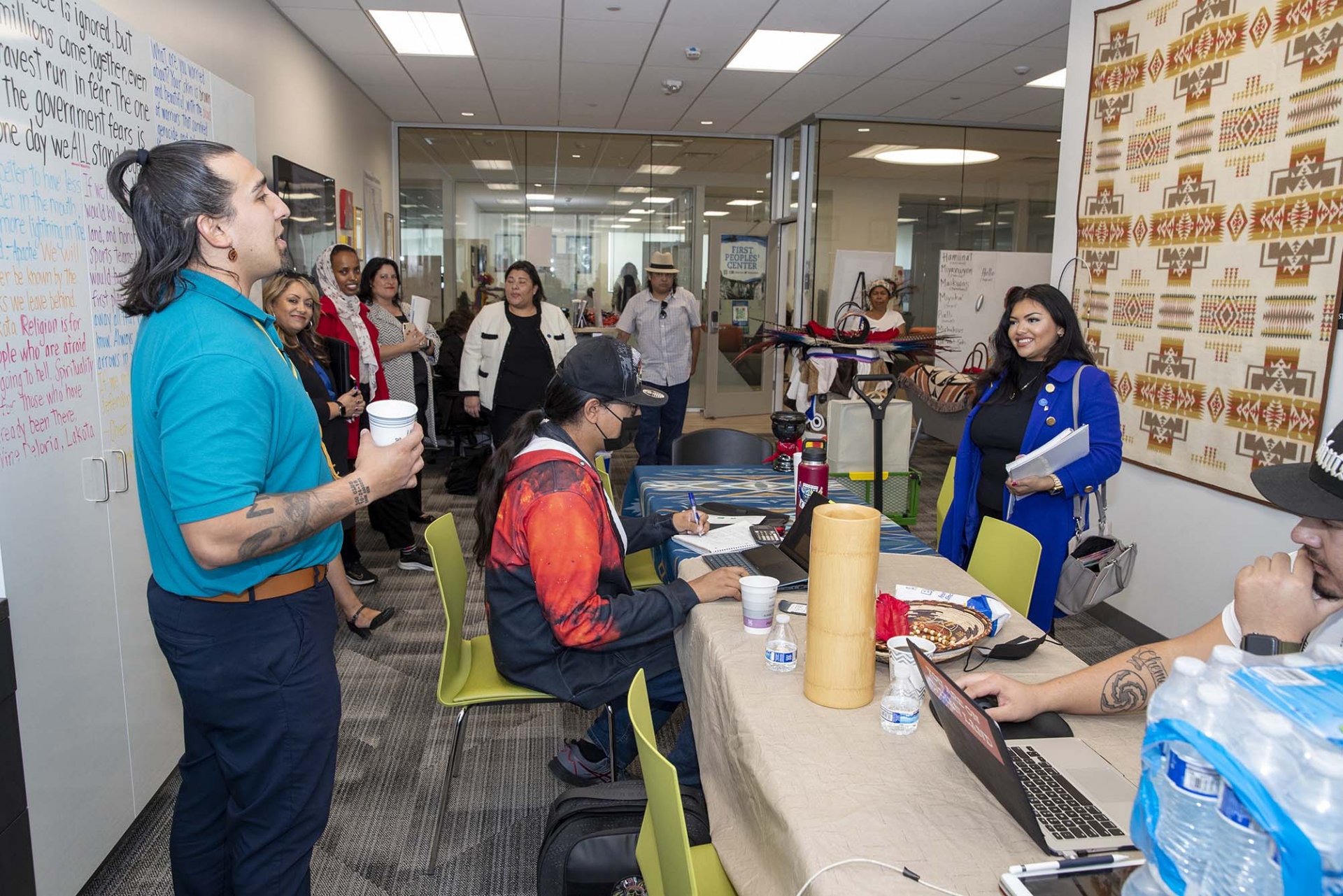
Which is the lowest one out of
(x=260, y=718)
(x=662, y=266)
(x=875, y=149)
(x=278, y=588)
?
(x=260, y=718)

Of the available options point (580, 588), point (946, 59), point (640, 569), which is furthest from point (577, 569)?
point (946, 59)

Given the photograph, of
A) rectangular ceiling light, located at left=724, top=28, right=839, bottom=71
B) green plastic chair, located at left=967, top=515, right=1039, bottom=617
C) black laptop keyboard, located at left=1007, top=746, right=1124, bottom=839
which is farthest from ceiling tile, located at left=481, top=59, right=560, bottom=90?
black laptop keyboard, located at left=1007, top=746, right=1124, bottom=839

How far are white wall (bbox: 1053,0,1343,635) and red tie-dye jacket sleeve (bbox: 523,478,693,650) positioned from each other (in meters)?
2.51

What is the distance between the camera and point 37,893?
6.06ft

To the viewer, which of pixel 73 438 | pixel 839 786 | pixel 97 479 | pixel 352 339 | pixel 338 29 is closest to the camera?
pixel 839 786

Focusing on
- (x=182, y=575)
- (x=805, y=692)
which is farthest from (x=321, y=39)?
(x=805, y=692)

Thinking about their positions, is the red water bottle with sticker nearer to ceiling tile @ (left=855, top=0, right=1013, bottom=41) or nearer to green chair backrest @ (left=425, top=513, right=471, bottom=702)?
green chair backrest @ (left=425, top=513, right=471, bottom=702)

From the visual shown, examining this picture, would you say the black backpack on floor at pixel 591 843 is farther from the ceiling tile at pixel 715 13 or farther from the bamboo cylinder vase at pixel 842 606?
the ceiling tile at pixel 715 13

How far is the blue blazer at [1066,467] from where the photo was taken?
2777 millimetres

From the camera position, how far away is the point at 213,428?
1321mm

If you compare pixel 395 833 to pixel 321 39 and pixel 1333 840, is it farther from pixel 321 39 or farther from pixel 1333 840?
pixel 321 39

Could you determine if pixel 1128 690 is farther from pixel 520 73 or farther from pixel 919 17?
pixel 520 73

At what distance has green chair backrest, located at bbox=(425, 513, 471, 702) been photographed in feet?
7.33

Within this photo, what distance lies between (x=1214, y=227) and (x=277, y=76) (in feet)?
16.1
